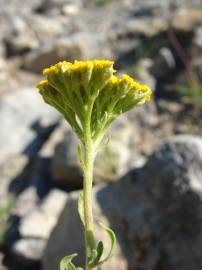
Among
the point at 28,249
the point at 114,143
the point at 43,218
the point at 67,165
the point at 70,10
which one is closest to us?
the point at 28,249

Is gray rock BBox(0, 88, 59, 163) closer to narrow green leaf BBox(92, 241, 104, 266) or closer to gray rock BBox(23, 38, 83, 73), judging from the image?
gray rock BBox(23, 38, 83, 73)

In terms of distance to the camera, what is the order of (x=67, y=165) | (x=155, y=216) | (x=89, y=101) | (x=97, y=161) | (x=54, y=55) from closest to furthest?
(x=89, y=101) < (x=155, y=216) < (x=97, y=161) < (x=67, y=165) < (x=54, y=55)

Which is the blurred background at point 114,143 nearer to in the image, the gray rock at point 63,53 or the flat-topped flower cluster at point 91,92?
the gray rock at point 63,53

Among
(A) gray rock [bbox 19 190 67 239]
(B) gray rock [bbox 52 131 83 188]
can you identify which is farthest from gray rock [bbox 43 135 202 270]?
(B) gray rock [bbox 52 131 83 188]

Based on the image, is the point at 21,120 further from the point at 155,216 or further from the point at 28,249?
the point at 155,216

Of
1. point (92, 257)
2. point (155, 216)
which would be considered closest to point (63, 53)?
point (155, 216)

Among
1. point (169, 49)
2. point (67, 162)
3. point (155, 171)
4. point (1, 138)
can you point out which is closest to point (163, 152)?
point (155, 171)

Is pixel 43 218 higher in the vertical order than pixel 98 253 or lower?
higher
